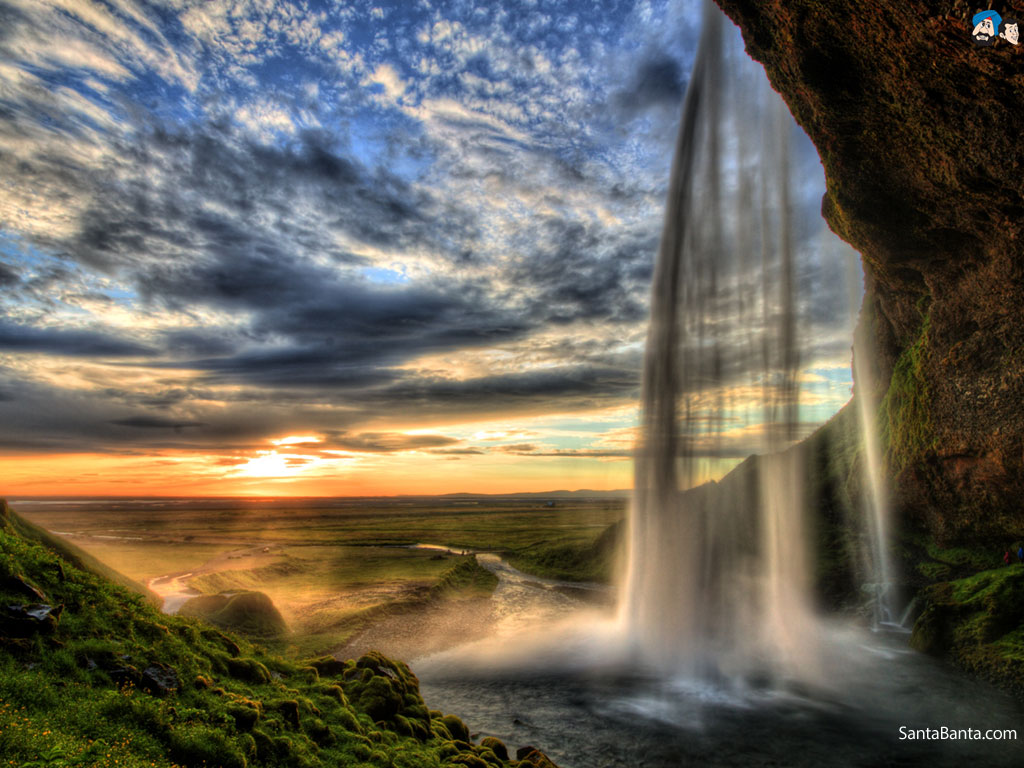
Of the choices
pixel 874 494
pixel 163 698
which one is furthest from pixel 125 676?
pixel 874 494

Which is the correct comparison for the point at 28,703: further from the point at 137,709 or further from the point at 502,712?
the point at 502,712

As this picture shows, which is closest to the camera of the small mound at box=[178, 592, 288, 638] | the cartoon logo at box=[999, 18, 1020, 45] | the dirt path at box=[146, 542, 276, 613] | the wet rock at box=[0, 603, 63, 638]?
the wet rock at box=[0, 603, 63, 638]

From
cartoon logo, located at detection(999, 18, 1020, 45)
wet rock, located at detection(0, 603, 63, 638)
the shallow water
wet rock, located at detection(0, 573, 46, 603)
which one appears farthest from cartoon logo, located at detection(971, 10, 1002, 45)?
wet rock, located at detection(0, 573, 46, 603)

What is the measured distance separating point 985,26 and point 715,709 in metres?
24.5

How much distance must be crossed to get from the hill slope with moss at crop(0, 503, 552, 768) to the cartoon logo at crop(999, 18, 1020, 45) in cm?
2573

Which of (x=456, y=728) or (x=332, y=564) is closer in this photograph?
(x=456, y=728)

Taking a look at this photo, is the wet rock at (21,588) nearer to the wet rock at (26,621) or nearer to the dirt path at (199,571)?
the wet rock at (26,621)

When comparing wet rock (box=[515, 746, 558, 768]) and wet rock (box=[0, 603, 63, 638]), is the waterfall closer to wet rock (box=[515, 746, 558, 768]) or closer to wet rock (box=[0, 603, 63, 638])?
wet rock (box=[515, 746, 558, 768])

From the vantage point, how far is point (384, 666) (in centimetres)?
1703

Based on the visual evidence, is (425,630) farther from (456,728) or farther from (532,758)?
(532,758)

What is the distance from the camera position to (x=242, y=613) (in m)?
27.9

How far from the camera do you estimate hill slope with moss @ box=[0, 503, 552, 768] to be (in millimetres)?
8180

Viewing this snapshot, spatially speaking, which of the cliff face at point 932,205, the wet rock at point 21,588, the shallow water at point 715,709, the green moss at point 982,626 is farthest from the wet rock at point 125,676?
the green moss at point 982,626

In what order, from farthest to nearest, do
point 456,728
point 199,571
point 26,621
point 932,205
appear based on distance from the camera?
point 199,571 → point 932,205 → point 456,728 → point 26,621
